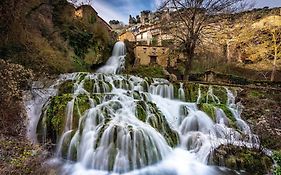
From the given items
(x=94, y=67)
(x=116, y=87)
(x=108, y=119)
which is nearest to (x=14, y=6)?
(x=116, y=87)

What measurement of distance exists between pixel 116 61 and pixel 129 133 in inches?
626

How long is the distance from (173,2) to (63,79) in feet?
30.3

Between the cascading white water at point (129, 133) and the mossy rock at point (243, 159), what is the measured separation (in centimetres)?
34

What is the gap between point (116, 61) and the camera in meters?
23.8

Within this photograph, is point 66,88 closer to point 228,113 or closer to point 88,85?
point 88,85

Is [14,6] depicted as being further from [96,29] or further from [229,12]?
[229,12]

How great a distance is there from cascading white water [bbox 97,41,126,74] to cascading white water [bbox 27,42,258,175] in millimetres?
9295

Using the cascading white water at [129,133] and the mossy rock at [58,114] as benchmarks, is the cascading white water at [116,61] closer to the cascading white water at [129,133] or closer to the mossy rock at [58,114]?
the cascading white water at [129,133]

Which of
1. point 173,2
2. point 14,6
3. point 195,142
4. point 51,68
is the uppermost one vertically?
point 173,2

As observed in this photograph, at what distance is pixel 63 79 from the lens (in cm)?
1374

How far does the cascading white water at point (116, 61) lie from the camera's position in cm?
2198

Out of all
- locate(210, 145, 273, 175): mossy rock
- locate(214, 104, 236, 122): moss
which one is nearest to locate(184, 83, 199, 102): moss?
locate(214, 104, 236, 122): moss

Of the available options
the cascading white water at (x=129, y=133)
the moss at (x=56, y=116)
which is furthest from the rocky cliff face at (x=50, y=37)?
the moss at (x=56, y=116)

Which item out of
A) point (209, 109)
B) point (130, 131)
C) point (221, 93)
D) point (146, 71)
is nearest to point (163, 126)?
point (130, 131)
